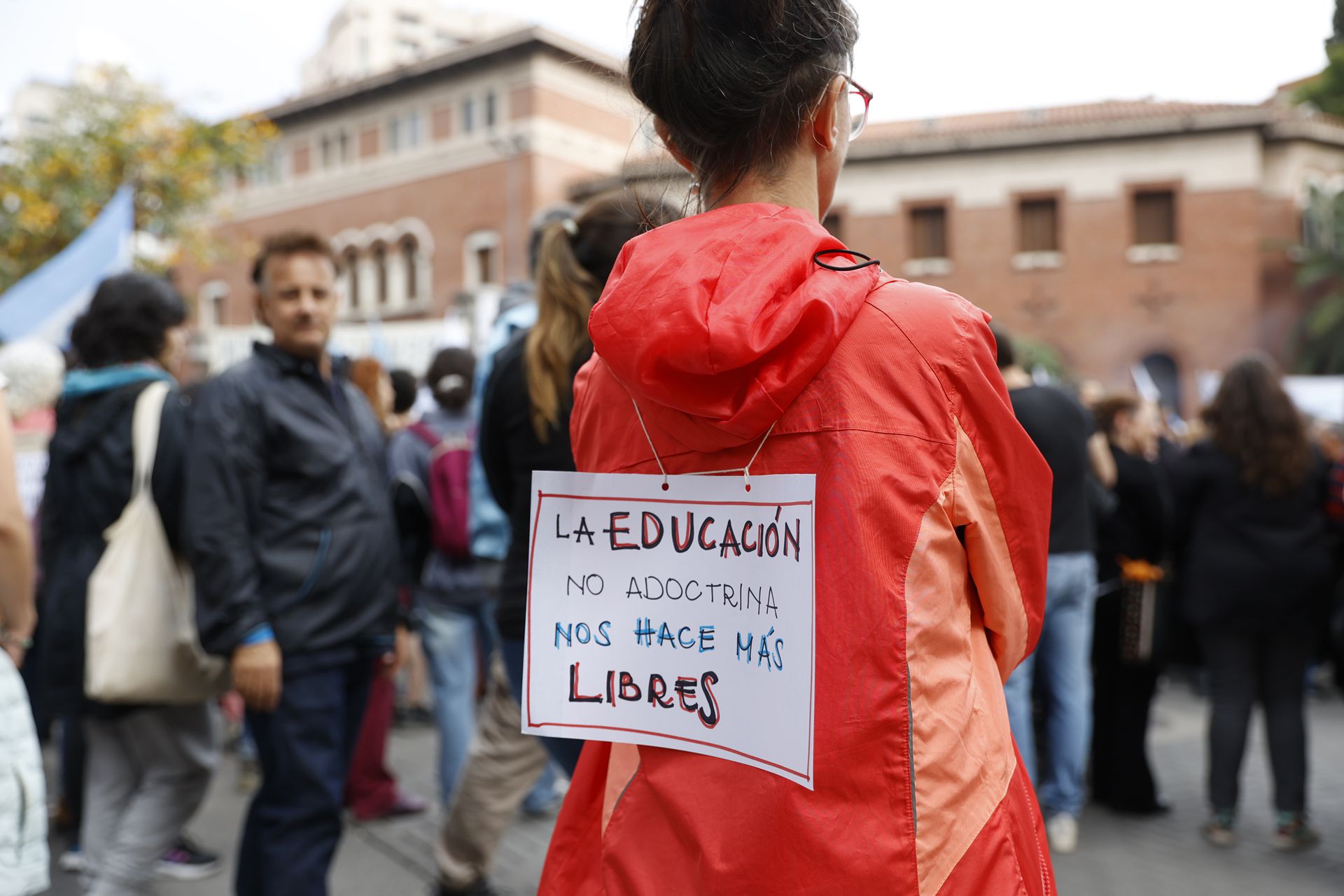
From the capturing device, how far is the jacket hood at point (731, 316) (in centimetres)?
124

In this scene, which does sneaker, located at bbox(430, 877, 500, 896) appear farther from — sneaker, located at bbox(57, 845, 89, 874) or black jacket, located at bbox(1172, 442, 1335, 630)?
black jacket, located at bbox(1172, 442, 1335, 630)

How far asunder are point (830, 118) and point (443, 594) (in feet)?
11.9

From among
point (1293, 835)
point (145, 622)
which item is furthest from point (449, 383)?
point (1293, 835)

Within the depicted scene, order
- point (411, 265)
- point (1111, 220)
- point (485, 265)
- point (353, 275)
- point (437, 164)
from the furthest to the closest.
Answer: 1. point (353, 275)
2. point (411, 265)
3. point (437, 164)
4. point (485, 265)
5. point (1111, 220)

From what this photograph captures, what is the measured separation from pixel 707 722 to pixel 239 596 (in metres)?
2.00

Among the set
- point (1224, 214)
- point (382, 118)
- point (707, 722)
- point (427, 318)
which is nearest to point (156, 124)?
point (427, 318)

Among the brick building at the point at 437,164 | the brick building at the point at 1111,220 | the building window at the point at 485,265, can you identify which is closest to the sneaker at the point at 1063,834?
the brick building at the point at 1111,220

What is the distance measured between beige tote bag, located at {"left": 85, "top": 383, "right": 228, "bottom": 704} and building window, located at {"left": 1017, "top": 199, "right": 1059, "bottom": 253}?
2644 centimetres

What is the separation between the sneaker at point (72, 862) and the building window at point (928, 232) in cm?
2558

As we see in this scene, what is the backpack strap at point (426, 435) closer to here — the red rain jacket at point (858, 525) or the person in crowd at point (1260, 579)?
the person in crowd at point (1260, 579)

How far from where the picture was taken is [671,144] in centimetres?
156

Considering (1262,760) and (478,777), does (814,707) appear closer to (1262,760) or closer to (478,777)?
(478,777)

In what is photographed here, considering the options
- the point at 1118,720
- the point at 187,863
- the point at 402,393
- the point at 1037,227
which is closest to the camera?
Answer: the point at 187,863

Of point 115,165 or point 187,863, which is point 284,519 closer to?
point 187,863
